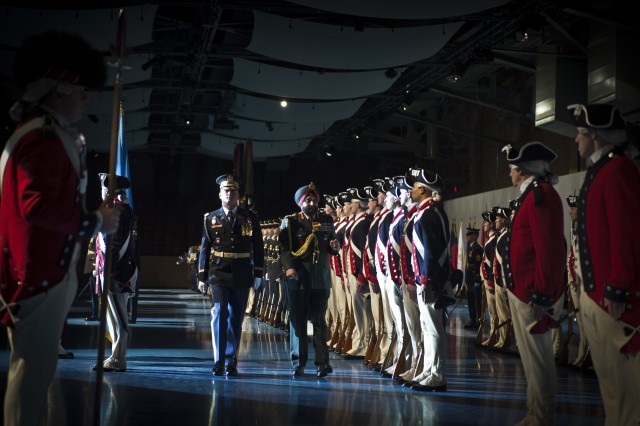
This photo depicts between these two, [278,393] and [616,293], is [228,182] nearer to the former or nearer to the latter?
[278,393]

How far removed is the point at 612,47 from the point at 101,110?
1044cm

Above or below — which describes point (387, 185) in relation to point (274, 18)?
below

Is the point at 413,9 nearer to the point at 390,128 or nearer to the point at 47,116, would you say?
the point at 47,116

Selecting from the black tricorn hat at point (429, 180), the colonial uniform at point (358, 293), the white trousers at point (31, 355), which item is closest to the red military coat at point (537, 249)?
the black tricorn hat at point (429, 180)

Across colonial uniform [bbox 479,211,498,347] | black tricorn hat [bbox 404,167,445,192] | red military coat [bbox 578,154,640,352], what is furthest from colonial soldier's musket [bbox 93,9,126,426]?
colonial uniform [bbox 479,211,498,347]

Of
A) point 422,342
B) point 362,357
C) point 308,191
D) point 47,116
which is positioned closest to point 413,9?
point 308,191

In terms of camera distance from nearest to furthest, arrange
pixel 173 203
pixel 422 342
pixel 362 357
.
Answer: pixel 422 342 → pixel 362 357 → pixel 173 203

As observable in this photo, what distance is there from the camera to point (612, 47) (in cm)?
1318

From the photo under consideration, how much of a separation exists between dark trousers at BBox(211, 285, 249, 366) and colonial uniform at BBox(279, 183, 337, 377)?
527 millimetres

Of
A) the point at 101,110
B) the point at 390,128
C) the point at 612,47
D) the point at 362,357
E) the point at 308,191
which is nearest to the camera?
the point at 308,191

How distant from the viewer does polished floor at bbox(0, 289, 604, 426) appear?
6.53 metres

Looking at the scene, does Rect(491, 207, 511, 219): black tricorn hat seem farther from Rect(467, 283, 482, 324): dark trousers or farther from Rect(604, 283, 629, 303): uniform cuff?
Rect(604, 283, 629, 303): uniform cuff

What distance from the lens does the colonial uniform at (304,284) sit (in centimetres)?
898

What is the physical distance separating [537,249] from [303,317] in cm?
364
